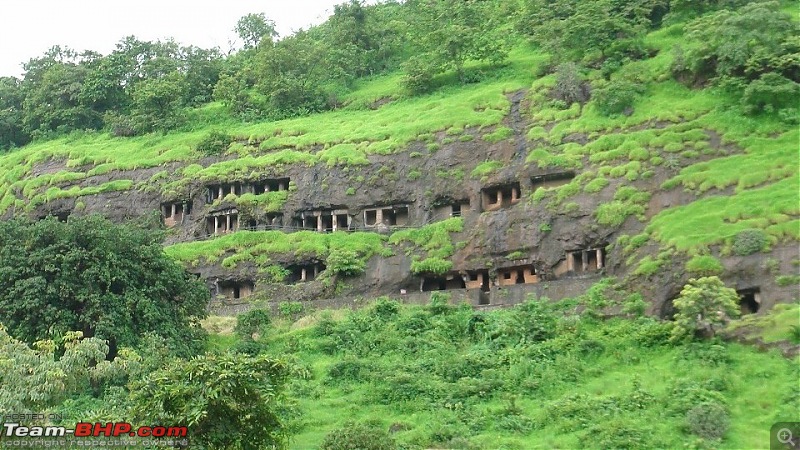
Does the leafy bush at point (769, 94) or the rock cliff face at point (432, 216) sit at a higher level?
the leafy bush at point (769, 94)

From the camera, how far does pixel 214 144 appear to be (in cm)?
5866

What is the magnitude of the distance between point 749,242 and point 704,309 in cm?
443

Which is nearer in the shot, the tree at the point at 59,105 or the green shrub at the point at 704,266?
the green shrub at the point at 704,266

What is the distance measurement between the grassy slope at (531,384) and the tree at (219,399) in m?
5.37

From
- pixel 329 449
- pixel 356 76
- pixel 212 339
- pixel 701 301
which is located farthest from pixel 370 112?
pixel 329 449

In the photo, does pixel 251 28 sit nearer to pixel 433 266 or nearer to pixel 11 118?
pixel 11 118

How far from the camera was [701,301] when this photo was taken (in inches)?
1224

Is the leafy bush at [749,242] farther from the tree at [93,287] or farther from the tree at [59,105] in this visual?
the tree at [59,105]

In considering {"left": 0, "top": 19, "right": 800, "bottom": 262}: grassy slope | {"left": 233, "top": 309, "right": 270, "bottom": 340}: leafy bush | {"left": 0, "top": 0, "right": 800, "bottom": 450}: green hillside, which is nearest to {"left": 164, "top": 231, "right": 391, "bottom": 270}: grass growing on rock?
{"left": 0, "top": 0, "right": 800, "bottom": 450}: green hillside

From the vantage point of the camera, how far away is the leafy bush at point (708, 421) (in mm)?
25266

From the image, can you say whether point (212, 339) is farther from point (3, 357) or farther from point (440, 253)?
point (3, 357)

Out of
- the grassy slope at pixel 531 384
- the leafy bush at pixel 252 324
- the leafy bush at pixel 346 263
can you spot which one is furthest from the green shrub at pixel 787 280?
the leafy bush at pixel 252 324

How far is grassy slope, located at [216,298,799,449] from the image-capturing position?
86.9 ft

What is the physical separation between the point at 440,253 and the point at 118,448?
24.3 m
